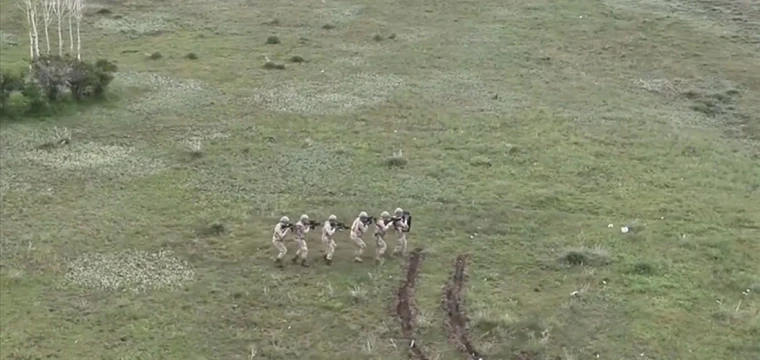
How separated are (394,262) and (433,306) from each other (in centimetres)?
250

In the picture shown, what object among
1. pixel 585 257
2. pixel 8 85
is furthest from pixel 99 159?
pixel 585 257

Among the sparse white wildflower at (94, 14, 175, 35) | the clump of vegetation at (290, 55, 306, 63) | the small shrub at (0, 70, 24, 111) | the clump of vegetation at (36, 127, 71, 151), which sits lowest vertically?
the clump of vegetation at (36, 127, 71, 151)

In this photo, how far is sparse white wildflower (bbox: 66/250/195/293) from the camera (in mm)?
22688

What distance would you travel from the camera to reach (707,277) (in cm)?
2373

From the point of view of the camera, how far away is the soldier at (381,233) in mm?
23859

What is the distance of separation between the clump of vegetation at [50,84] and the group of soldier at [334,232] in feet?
51.6

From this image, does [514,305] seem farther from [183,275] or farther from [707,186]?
[707,186]

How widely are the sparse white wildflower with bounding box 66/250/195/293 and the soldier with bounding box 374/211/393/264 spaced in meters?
5.15

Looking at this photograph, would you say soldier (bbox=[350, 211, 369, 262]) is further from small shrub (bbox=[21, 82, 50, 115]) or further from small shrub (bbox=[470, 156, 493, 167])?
small shrub (bbox=[21, 82, 50, 115])

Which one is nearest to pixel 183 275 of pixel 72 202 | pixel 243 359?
pixel 243 359

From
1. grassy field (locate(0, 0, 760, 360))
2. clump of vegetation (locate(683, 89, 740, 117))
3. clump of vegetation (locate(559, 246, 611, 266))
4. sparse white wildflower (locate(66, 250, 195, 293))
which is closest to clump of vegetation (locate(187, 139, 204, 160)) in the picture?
→ grassy field (locate(0, 0, 760, 360))

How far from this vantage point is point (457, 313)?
21.6m

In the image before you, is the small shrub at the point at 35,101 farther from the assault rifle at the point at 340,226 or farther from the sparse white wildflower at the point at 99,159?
the assault rifle at the point at 340,226

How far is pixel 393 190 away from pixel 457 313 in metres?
7.94
